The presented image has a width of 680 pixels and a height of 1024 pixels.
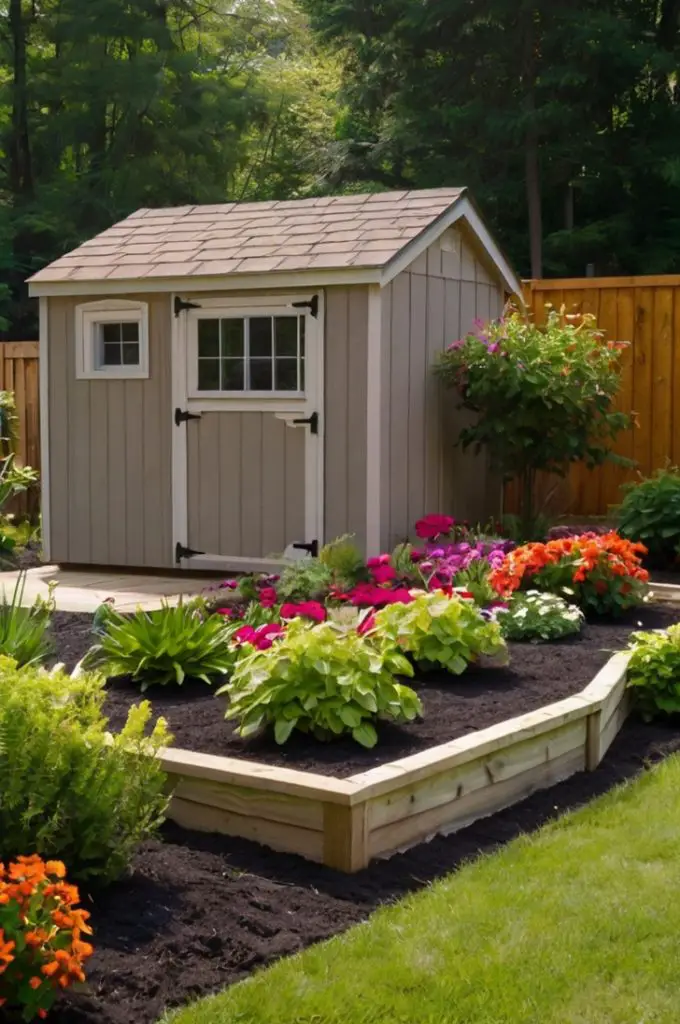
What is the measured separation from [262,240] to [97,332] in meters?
1.32

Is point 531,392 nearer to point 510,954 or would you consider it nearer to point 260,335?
point 260,335

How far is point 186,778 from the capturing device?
3.96 meters

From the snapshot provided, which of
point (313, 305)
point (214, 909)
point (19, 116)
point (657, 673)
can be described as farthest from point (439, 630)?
point (19, 116)

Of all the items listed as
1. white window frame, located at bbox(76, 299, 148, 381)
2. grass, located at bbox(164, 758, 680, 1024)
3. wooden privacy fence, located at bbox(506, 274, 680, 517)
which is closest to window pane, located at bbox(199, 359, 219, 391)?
white window frame, located at bbox(76, 299, 148, 381)

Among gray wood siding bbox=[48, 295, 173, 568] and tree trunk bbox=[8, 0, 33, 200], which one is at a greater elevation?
tree trunk bbox=[8, 0, 33, 200]

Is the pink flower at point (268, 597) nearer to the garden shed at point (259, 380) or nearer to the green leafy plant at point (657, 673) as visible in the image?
the garden shed at point (259, 380)

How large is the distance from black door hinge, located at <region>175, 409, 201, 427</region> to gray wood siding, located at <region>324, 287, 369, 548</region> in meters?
0.97

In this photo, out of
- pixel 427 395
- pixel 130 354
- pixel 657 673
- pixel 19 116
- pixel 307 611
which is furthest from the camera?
pixel 19 116

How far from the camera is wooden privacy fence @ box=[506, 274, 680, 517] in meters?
9.37

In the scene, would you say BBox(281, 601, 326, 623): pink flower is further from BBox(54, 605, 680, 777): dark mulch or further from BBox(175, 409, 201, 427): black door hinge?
BBox(175, 409, 201, 427): black door hinge

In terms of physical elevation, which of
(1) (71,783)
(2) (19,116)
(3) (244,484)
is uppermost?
(2) (19,116)

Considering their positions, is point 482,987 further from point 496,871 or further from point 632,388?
point 632,388

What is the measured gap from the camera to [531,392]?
7930 millimetres

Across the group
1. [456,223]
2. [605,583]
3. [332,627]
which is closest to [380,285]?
[456,223]
